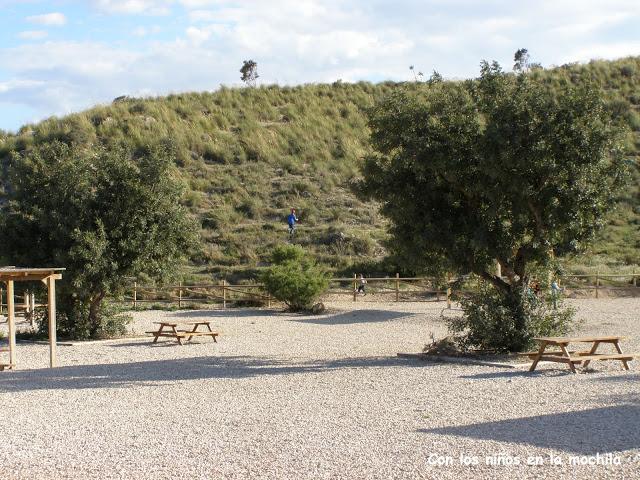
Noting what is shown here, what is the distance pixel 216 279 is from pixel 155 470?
31.4m

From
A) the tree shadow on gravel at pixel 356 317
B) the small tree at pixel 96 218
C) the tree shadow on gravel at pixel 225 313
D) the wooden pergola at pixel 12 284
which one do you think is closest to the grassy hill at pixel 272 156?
the tree shadow on gravel at pixel 225 313

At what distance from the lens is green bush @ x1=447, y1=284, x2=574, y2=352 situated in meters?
17.1

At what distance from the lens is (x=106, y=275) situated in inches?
861

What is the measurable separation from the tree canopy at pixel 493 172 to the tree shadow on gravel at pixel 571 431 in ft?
19.2

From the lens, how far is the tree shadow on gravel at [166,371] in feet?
49.4

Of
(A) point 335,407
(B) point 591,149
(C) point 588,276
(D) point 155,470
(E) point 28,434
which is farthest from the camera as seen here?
(C) point 588,276

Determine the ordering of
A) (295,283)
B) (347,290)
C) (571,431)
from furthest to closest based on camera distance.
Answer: (347,290) < (295,283) < (571,431)

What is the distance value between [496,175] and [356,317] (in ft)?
44.6

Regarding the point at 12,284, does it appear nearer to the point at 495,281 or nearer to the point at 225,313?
the point at 495,281

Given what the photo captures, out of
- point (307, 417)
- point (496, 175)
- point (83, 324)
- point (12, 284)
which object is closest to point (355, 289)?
point (83, 324)

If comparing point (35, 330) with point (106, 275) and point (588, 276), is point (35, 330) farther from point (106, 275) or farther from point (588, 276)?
point (588, 276)

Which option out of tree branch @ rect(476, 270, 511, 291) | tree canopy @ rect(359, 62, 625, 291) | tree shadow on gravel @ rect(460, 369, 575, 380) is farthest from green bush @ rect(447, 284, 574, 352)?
tree shadow on gravel @ rect(460, 369, 575, 380)

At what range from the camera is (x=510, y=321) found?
1714 cm

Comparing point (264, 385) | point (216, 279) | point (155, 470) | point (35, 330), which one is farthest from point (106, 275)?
point (216, 279)
